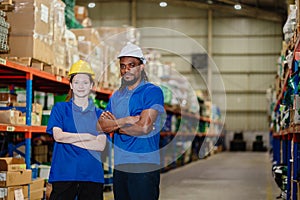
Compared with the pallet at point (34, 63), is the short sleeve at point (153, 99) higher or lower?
lower

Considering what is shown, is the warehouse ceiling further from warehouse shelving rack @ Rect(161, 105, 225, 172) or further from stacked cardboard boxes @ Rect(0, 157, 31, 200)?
stacked cardboard boxes @ Rect(0, 157, 31, 200)

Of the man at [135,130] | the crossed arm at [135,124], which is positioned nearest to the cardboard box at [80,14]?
the man at [135,130]

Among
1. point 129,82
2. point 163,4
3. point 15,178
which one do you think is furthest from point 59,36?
point 163,4

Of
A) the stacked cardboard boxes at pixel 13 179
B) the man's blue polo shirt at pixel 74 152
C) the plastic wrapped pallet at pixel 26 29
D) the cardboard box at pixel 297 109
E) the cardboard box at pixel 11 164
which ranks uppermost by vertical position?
the plastic wrapped pallet at pixel 26 29

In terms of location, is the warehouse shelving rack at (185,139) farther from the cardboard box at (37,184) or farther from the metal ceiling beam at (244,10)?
the metal ceiling beam at (244,10)

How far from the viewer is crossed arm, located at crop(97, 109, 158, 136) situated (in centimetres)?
400

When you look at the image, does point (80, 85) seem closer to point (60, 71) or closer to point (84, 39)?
point (60, 71)

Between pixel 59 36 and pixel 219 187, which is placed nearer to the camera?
pixel 59 36

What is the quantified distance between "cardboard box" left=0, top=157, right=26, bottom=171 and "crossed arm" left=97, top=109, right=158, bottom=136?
2.50m

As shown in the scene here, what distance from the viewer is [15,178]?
20.7 feet

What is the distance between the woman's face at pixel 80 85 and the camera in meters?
4.62

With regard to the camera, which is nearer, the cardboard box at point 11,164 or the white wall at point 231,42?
the cardboard box at point 11,164

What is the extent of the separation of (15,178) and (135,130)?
108 inches

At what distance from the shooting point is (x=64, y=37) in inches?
324
